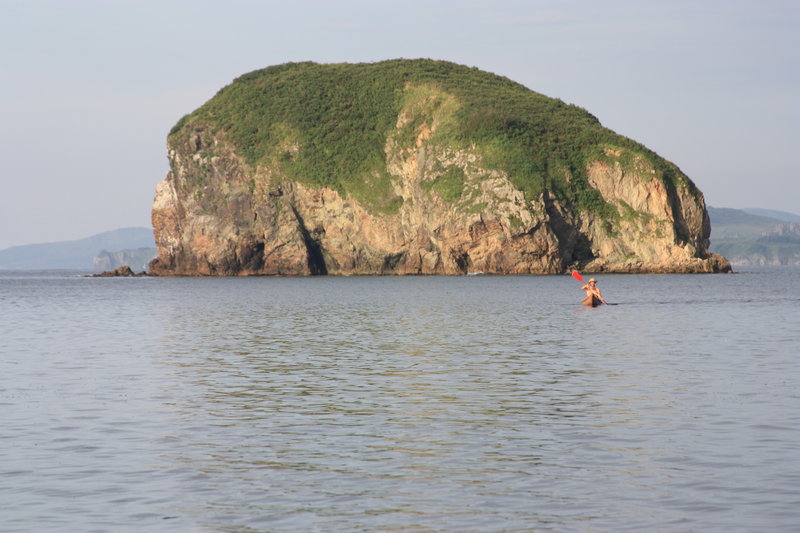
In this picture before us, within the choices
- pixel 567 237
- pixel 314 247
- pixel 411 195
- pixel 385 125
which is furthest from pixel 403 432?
pixel 385 125

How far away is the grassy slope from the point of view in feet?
476

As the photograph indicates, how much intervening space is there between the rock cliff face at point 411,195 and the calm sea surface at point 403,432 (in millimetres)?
96523

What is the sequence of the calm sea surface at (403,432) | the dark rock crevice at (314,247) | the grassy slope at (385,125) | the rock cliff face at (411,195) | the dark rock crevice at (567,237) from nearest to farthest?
the calm sea surface at (403,432) → the rock cliff face at (411,195) → the dark rock crevice at (567,237) → the grassy slope at (385,125) → the dark rock crevice at (314,247)

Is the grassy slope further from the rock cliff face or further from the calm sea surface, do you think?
the calm sea surface

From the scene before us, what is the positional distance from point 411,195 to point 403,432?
133515 mm

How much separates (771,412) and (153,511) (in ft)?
42.5

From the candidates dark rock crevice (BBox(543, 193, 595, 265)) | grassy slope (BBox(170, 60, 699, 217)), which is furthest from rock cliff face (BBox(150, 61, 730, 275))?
grassy slope (BBox(170, 60, 699, 217))

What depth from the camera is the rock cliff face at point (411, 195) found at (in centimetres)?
13650

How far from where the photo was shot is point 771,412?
20.2 metres

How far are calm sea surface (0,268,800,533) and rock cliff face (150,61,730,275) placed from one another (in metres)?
96.5

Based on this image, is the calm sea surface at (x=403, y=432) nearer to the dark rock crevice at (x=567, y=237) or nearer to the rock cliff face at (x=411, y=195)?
the rock cliff face at (x=411, y=195)

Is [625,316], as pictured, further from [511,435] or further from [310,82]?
[310,82]

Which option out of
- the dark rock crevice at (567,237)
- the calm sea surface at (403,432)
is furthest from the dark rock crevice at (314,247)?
the calm sea surface at (403,432)

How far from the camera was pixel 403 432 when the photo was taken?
722 inches
